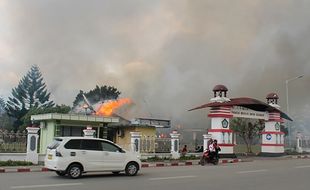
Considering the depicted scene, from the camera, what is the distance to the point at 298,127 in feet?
232

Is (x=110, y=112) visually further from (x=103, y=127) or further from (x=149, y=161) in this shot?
(x=149, y=161)

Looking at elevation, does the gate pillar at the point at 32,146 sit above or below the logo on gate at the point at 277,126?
below

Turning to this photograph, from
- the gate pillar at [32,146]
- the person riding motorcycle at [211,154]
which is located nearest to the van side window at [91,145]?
the gate pillar at [32,146]

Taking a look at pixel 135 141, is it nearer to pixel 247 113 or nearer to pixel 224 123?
pixel 224 123

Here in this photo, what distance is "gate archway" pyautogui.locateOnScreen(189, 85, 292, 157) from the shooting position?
33.3 metres

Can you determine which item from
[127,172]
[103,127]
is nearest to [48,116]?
[103,127]

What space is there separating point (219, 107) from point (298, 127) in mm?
42184

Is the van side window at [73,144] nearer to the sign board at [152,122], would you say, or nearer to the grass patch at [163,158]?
the grass patch at [163,158]

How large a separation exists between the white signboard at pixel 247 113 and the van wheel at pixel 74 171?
21370 mm

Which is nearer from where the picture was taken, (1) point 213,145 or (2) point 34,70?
(1) point 213,145

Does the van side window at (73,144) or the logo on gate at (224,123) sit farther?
Answer: the logo on gate at (224,123)

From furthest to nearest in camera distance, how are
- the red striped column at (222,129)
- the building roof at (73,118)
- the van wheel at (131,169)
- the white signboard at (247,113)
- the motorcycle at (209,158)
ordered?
the white signboard at (247,113) → the red striped column at (222,129) → the building roof at (73,118) → the motorcycle at (209,158) → the van wheel at (131,169)

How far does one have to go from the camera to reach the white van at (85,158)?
15.3 meters

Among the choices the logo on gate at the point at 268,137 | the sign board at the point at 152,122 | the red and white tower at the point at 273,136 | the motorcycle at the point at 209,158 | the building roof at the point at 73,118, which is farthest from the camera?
the logo on gate at the point at 268,137
